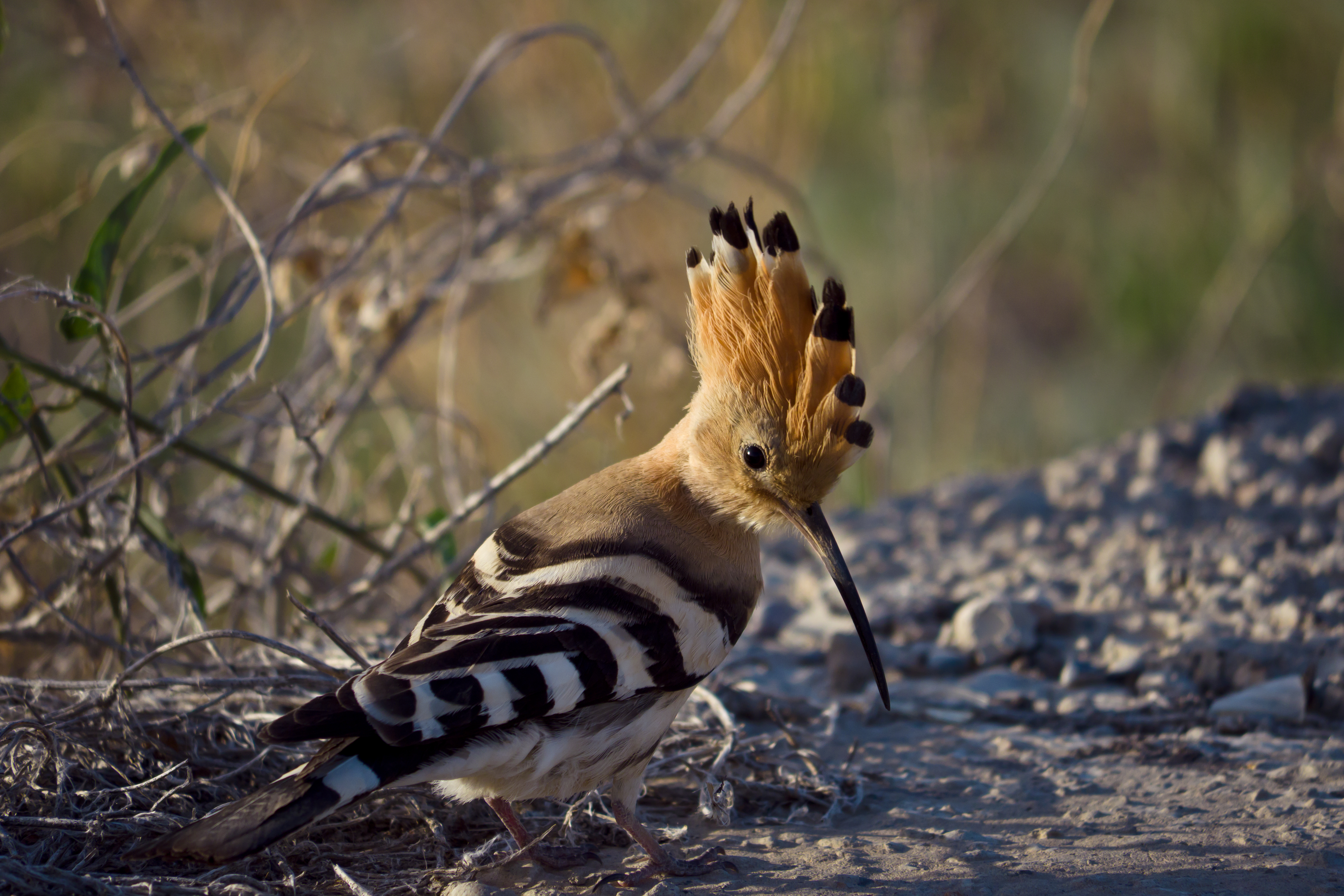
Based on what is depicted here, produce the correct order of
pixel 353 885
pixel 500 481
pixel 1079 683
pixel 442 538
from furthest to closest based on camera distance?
pixel 442 538
pixel 1079 683
pixel 500 481
pixel 353 885

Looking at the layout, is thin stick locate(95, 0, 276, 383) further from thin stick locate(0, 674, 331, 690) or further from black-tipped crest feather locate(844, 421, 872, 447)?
black-tipped crest feather locate(844, 421, 872, 447)

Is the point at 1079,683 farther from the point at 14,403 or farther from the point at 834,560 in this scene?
the point at 14,403

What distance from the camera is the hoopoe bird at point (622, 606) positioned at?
1904mm

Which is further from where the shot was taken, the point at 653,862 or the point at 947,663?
the point at 947,663

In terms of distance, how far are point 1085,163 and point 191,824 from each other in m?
7.00

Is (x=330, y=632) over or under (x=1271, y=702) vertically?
over

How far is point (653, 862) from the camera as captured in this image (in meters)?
2.16

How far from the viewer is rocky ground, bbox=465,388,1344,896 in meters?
2.12

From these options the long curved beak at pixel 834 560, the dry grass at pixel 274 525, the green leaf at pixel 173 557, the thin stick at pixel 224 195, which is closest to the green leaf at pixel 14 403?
the dry grass at pixel 274 525

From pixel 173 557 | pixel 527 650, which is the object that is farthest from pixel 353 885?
pixel 173 557

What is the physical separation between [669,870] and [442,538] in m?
1.28

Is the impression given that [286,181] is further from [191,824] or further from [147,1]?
[191,824]

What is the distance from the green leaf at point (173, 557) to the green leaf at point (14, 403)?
0.32 m

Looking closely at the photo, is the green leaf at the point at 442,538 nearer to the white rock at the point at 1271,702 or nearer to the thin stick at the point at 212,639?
the thin stick at the point at 212,639
